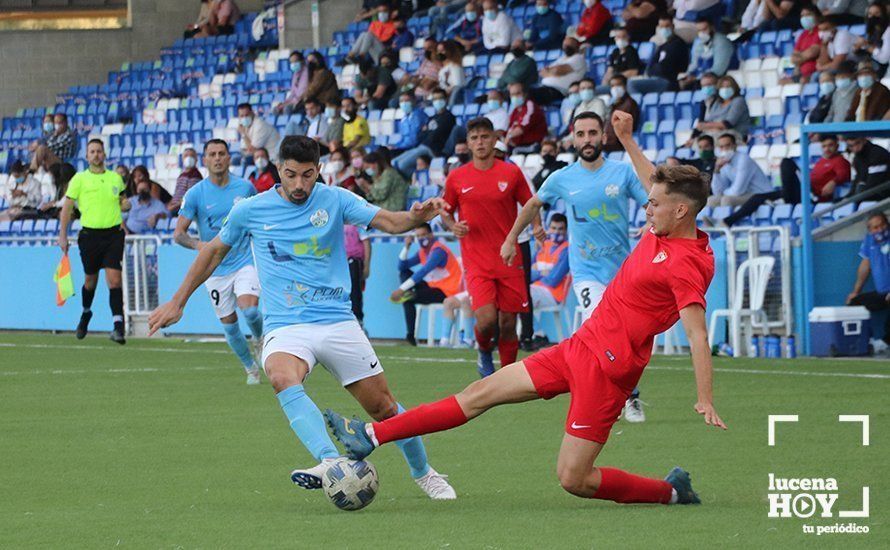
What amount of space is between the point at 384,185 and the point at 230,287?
23.4 feet

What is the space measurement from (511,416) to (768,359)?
5759 millimetres

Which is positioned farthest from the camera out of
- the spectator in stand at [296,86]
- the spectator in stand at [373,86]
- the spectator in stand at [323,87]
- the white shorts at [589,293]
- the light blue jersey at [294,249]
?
the spectator in stand at [296,86]

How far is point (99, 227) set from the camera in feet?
67.2

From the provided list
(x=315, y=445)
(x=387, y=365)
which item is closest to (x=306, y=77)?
(x=387, y=365)

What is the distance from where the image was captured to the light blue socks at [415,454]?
8.26 m

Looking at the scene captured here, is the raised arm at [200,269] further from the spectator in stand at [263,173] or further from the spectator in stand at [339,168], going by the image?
the spectator in stand at [339,168]

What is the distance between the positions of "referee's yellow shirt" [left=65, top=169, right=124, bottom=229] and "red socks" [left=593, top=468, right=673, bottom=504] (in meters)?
13.4

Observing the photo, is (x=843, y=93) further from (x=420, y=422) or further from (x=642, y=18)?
(x=420, y=422)

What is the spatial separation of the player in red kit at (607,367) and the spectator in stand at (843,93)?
1222cm

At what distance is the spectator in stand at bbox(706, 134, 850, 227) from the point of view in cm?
1883

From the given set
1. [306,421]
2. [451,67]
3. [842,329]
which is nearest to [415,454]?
[306,421]

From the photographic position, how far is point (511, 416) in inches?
481

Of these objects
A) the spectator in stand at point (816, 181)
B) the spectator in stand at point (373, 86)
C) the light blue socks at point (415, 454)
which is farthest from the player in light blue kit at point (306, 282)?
the spectator in stand at point (373, 86)

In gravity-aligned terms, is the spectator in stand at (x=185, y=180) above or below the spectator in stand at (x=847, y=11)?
below
